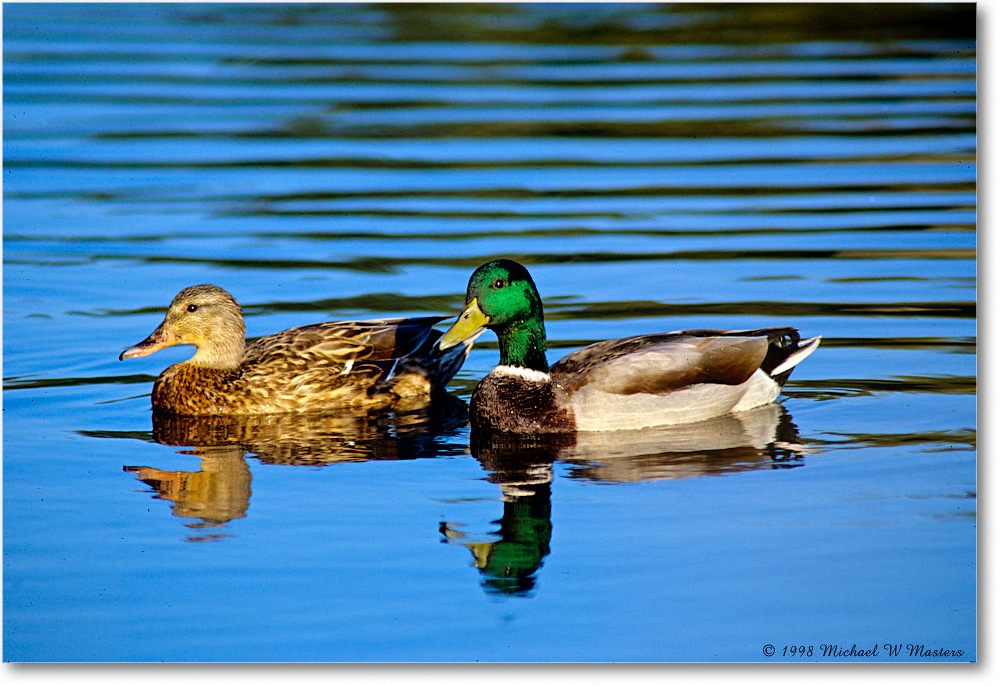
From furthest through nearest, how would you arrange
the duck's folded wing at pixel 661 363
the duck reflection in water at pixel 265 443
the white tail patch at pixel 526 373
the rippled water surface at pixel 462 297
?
the white tail patch at pixel 526 373 → the duck's folded wing at pixel 661 363 → the duck reflection in water at pixel 265 443 → the rippled water surface at pixel 462 297

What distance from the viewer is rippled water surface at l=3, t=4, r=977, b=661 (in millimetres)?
6660

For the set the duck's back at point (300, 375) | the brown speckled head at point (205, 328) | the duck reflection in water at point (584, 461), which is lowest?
the duck reflection in water at point (584, 461)

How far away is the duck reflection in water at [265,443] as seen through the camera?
26.4 feet

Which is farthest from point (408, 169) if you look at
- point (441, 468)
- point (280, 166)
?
point (441, 468)

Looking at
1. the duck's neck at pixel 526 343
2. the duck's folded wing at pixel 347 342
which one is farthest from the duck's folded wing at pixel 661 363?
the duck's folded wing at pixel 347 342

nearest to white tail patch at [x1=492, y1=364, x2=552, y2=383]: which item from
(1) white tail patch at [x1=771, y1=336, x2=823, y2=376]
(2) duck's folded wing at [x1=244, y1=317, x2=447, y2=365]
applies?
(2) duck's folded wing at [x1=244, y1=317, x2=447, y2=365]

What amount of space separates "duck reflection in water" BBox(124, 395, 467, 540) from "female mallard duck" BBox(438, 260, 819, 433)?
21.9 inches

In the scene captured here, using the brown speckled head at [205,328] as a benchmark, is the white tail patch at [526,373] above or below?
below

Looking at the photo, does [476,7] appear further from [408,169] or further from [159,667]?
[159,667]

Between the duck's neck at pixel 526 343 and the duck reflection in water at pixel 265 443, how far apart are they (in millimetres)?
644

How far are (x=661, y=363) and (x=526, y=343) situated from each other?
0.95 m

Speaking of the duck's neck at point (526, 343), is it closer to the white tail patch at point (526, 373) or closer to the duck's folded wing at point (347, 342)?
the white tail patch at point (526, 373)

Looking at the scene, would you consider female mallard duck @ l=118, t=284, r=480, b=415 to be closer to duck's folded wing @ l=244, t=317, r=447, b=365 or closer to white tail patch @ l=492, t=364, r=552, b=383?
duck's folded wing @ l=244, t=317, r=447, b=365

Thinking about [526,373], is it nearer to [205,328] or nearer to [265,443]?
[265,443]
